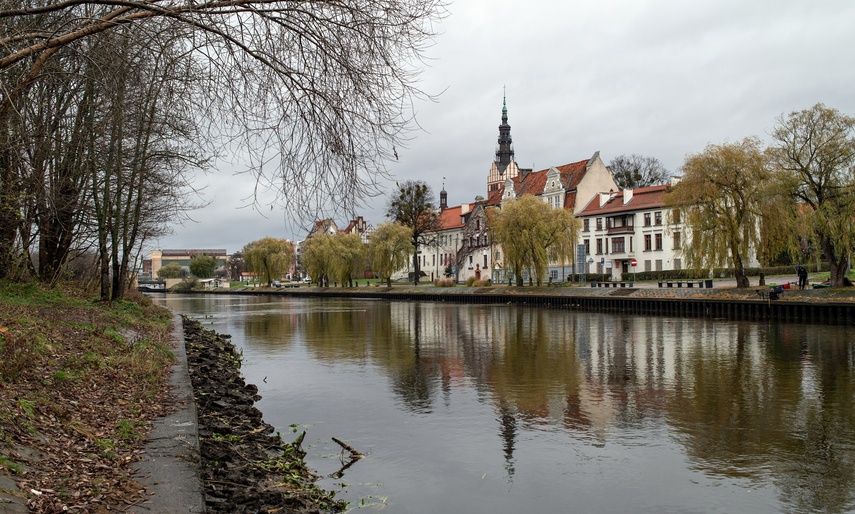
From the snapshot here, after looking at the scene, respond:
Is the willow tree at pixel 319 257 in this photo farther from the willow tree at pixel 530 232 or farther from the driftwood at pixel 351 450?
the driftwood at pixel 351 450

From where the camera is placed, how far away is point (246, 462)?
8102 mm

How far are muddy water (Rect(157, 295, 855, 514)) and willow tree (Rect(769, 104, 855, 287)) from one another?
1293 cm

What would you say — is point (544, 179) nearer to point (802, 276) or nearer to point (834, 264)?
point (802, 276)

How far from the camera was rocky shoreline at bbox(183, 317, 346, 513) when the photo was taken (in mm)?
6695

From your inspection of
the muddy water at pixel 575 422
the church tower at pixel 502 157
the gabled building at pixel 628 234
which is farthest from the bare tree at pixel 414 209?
the muddy water at pixel 575 422

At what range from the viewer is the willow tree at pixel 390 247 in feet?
245

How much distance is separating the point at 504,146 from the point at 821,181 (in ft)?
293

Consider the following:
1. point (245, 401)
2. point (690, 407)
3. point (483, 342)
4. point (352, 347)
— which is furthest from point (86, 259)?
point (690, 407)

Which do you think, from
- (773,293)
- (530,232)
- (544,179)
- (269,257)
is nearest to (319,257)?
(269,257)

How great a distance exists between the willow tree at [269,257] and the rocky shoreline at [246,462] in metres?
89.1

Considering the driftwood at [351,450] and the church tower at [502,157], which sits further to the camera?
the church tower at [502,157]

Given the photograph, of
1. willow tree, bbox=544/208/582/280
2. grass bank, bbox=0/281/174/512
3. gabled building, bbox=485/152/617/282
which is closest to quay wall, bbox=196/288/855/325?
willow tree, bbox=544/208/582/280

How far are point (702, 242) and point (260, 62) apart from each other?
3721 cm

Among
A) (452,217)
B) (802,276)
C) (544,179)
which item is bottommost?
(802,276)
